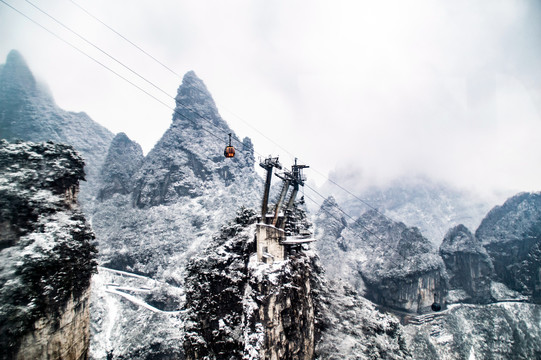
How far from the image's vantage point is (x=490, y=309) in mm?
68625

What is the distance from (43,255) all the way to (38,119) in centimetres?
11527

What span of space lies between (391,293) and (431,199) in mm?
110443

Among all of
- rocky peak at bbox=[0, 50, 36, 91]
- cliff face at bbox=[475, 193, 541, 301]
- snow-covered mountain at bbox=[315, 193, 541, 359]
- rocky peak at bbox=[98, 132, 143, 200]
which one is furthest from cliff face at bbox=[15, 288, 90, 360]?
rocky peak at bbox=[0, 50, 36, 91]

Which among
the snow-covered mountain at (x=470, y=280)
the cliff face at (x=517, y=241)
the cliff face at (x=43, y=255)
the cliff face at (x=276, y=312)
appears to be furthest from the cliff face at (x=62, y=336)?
the cliff face at (x=517, y=241)

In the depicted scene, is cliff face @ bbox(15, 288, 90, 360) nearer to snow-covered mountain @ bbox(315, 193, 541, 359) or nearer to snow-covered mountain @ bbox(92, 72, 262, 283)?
snow-covered mountain @ bbox(92, 72, 262, 283)

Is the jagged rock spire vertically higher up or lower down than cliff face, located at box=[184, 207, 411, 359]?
higher up

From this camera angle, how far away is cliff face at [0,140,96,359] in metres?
15.8

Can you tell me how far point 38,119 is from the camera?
334 ft

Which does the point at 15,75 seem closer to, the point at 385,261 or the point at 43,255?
the point at 43,255

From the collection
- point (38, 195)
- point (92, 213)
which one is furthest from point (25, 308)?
point (92, 213)

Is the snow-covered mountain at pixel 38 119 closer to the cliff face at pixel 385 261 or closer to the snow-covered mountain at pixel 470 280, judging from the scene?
the cliff face at pixel 385 261

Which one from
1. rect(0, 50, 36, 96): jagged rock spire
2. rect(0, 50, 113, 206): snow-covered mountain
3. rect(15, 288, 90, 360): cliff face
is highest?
rect(0, 50, 36, 96): jagged rock spire

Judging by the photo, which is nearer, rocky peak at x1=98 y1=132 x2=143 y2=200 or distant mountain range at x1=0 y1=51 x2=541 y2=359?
distant mountain range at x1=0 y1=51 x2=541 y2=359

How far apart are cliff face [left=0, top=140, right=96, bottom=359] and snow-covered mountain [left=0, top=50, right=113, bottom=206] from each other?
84.0 m
